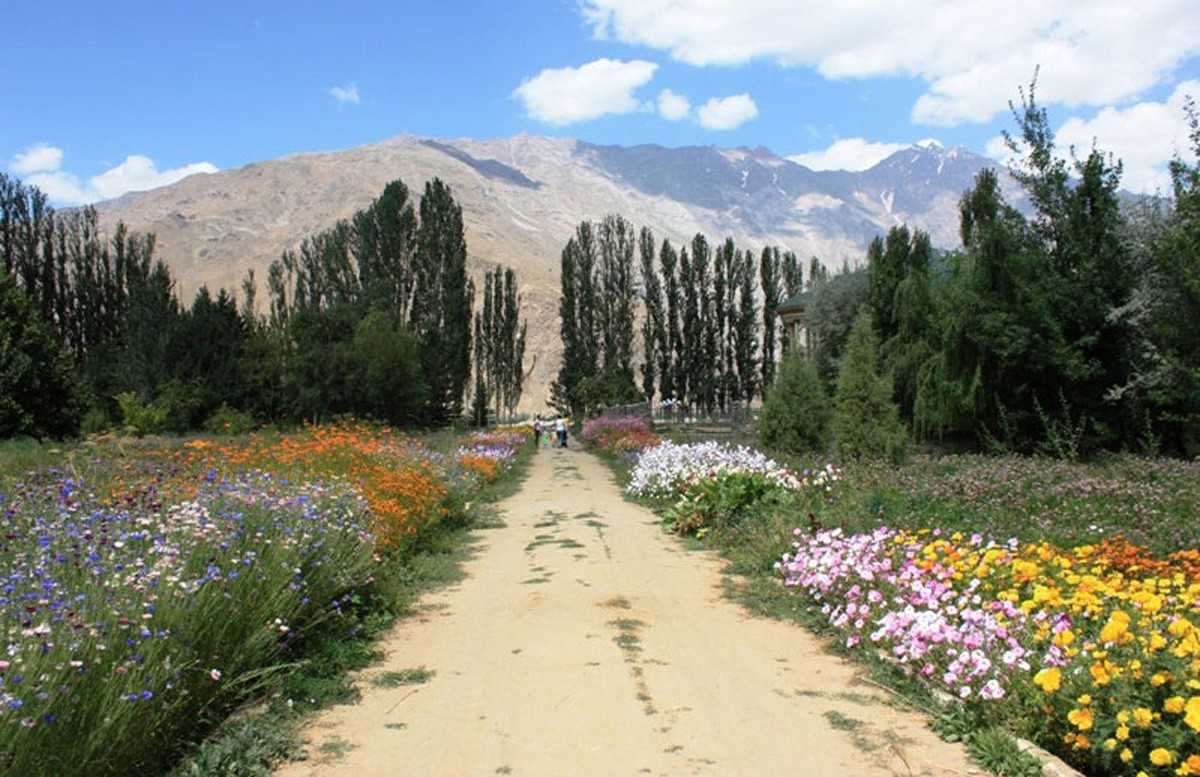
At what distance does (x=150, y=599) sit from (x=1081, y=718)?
4.03m

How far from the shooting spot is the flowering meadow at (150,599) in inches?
121

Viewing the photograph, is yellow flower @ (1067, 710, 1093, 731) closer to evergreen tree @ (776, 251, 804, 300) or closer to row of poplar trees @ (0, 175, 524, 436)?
row of poplar trees @ (0, 175, 524, 436)

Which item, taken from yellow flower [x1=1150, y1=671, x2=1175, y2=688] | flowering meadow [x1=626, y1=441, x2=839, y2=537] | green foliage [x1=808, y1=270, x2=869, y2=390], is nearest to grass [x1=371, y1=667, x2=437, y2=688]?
yellow flower [x1=1150, y1=671, x2=1175, y2=688]

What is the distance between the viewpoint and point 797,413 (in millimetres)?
18109

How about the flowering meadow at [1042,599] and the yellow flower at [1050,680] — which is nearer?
the flowering meadow at [1042,599]

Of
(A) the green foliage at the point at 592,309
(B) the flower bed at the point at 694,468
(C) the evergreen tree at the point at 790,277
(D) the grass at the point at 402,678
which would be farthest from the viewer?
(C) the evergreen tree at the point at 790,277

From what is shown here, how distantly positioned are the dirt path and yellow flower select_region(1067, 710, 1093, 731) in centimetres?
57

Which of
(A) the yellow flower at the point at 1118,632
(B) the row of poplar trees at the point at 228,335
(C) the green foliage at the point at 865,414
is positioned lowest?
(A) the yellow flower at the point at 1118,632

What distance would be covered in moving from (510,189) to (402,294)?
144050mm

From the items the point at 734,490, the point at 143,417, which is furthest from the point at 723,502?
the point at 143,417

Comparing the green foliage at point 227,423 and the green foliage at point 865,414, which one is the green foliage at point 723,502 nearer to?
the green foliage at point 865,414

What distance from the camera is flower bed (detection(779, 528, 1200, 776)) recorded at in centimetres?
344

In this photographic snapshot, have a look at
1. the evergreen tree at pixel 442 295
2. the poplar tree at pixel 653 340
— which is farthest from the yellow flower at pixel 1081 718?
the poplar tree at pixel 653 340

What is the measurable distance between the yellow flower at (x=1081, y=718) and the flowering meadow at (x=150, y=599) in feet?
12.2
